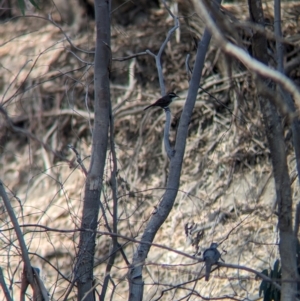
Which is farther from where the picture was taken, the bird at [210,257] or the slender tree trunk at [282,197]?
the bird at [210,257]

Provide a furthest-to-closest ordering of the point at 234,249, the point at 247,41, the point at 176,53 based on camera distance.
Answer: the point at 176,53, the point at 247,41, the point at 234,249

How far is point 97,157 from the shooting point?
12.5ft

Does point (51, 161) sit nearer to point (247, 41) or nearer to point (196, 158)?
point (196, 158)

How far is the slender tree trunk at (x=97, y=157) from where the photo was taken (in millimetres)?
3678

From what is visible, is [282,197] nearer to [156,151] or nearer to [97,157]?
[97,157]

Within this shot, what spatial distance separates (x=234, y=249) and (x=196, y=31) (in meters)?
2.47

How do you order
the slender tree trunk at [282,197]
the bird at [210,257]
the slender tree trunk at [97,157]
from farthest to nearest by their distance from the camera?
the slender tree trunk at [97,157] → the bird at [210,257] → the slender tree trunk at [282,197]

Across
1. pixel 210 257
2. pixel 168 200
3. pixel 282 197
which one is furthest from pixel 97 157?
pixel 282 197

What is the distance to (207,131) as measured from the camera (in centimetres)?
782

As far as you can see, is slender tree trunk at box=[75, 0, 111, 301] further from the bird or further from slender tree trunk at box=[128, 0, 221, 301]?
the bird

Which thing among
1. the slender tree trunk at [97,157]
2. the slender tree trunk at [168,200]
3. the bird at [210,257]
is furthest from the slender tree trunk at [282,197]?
the slender tree trunk at [97,157]

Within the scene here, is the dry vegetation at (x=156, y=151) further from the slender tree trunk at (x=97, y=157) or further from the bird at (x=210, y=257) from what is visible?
the bird at (x=210, y=257)

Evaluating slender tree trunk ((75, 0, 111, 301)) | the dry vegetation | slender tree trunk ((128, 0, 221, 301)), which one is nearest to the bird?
slender tree trunk ((128, 0, 221, 301))

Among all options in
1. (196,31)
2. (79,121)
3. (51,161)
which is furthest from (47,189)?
(196,31)
